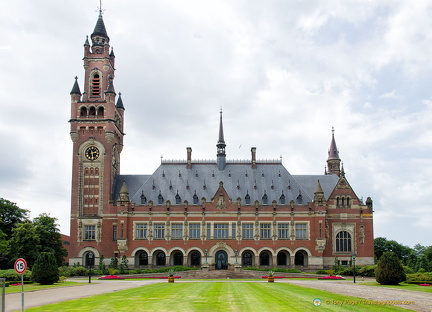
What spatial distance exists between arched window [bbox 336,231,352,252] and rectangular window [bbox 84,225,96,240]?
39.4 meters

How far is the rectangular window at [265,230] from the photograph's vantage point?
81.8 m

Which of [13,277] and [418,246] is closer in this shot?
[13,277]

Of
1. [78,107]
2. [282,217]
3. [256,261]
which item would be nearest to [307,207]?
[282,217]

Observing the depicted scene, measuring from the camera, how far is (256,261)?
3169 inches

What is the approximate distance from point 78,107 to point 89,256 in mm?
24847

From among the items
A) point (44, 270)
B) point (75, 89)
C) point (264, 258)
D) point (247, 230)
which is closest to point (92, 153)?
point (75, 89)

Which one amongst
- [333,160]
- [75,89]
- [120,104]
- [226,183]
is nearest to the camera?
[226,183]

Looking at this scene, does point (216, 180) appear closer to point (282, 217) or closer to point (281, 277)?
point (282, 217)

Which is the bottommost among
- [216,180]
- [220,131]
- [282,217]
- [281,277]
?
[281,277]

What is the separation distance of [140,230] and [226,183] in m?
16.2

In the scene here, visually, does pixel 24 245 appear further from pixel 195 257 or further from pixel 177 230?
pixel 195 257

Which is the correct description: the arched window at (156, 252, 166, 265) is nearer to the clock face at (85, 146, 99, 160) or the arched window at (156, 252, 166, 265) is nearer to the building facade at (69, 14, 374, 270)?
the building facade at (69, 14, 374, 270)

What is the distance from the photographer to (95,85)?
88.5 metres

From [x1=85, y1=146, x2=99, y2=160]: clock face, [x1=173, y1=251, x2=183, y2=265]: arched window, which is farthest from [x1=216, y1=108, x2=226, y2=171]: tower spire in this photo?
[x1=85, y1=146, x2=99, y2=160]: clock face
